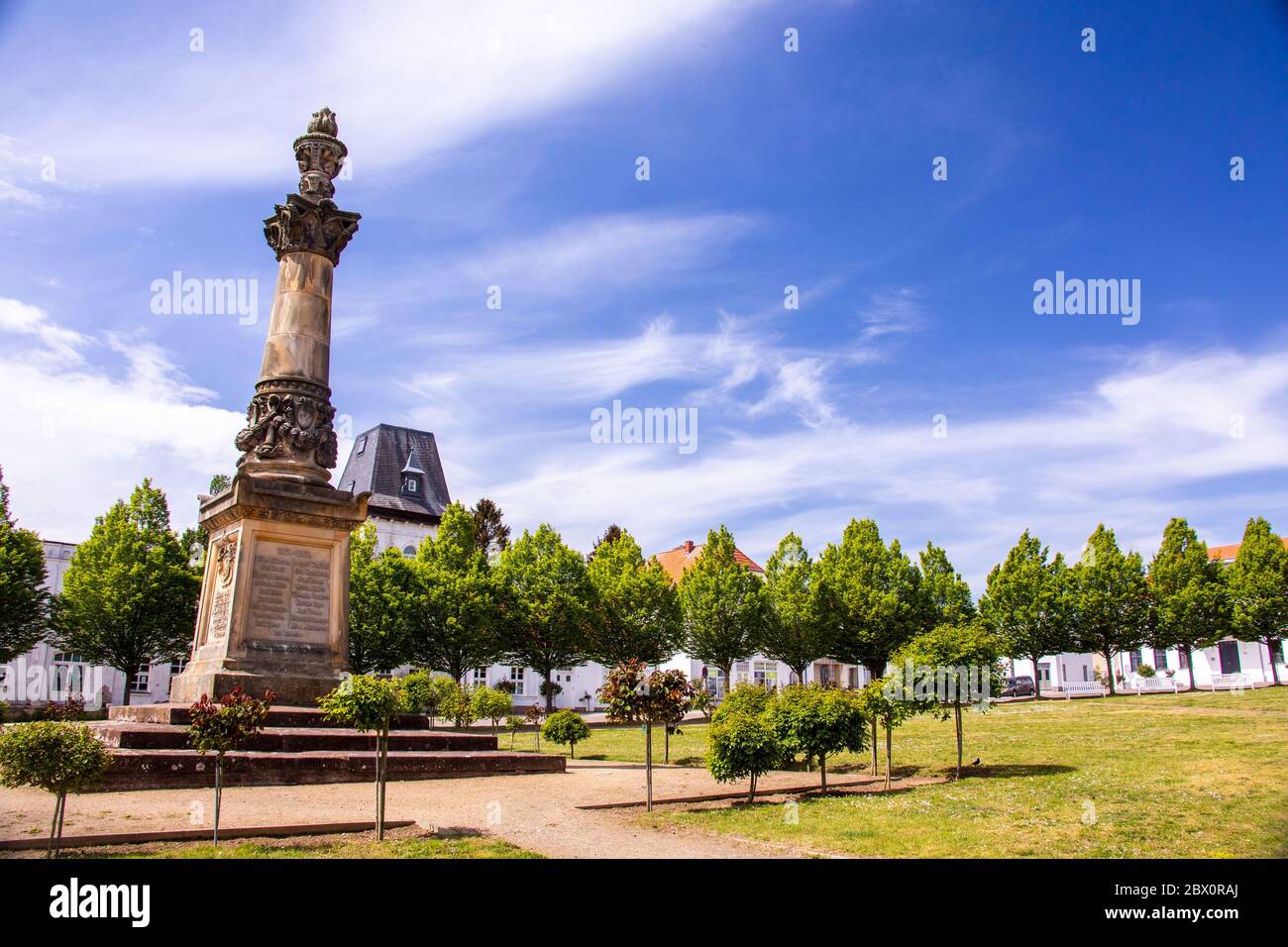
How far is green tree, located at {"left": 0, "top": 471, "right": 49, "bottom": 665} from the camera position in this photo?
131 feet

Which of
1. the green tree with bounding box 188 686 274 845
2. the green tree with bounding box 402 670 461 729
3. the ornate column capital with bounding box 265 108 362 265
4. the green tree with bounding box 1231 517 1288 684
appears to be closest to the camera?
the green tree with bounding box 188 686 274 845

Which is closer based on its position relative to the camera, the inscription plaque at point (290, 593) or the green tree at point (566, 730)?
the inscription plaque at point (290, 593)

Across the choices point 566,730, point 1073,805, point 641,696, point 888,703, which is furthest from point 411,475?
point 1073,805

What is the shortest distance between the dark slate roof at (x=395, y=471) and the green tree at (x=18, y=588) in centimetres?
3150

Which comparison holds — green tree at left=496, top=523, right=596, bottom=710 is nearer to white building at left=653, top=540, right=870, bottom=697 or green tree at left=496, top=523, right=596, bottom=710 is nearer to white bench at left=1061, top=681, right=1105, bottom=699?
white building at left=653, top=540, right=870, bottom=697

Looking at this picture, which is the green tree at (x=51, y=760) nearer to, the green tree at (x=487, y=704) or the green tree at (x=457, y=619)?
the green tree at (x=487, y=704)

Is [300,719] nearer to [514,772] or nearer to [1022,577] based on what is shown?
[514,772]

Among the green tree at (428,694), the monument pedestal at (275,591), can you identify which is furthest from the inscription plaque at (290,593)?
the green tree at (428,694)

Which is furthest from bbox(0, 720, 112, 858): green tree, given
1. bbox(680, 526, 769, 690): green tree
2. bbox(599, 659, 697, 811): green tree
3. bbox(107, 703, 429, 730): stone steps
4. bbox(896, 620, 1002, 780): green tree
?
bbox(680, 526, 769, 690): green tree

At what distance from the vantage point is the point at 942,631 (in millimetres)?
19344

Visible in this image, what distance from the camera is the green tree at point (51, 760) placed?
28.5ft

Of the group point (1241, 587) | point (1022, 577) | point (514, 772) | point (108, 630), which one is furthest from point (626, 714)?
point (1241, 587)

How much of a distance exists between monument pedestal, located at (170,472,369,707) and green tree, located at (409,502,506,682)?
26450mm
